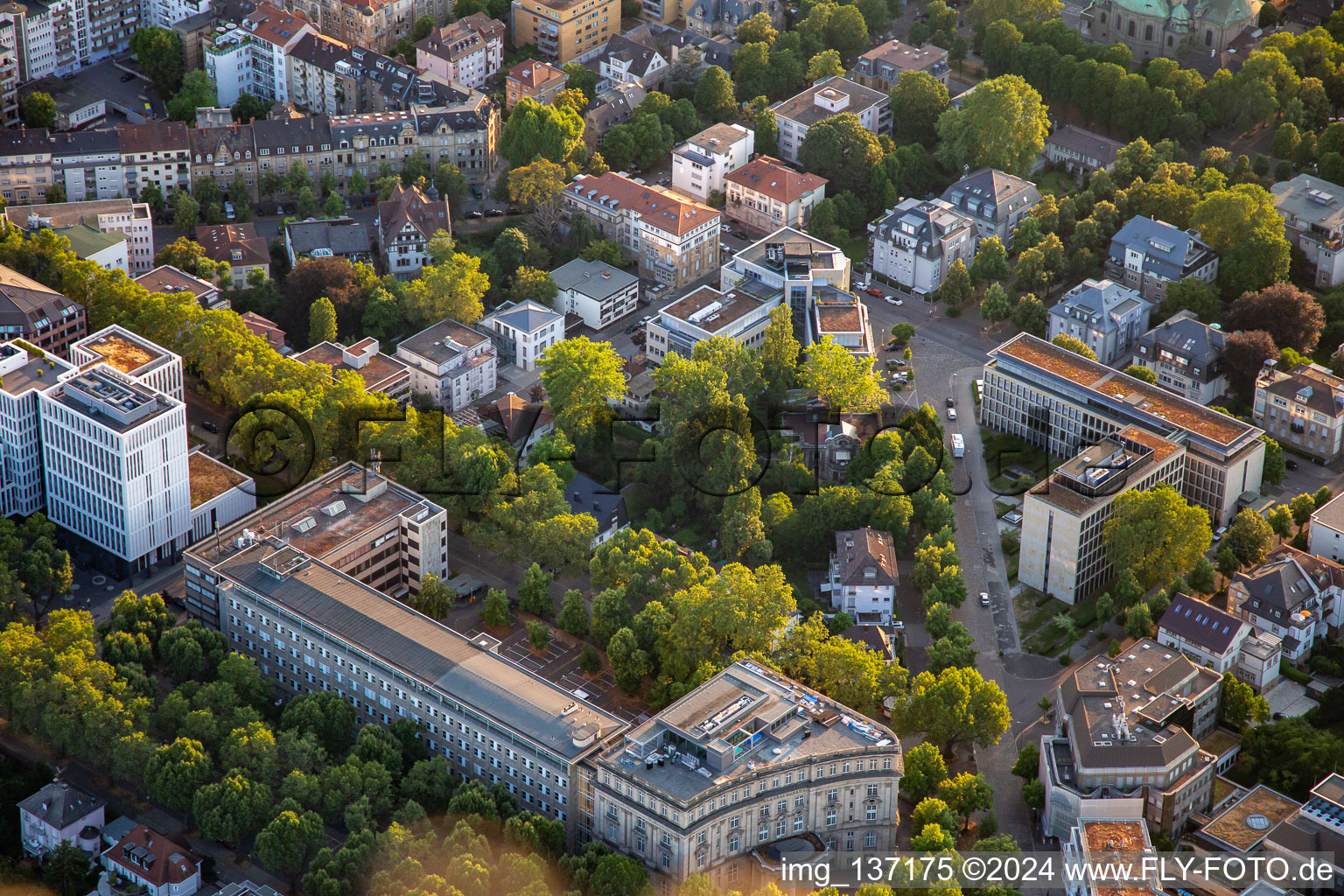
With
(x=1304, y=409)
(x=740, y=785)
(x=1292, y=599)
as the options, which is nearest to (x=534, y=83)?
(x=1304, y=409)

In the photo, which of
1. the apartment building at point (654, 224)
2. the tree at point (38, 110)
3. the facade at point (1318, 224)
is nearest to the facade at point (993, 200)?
the facade at point (1318, 224)

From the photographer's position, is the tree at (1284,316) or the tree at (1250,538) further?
the tree at (1284,316)

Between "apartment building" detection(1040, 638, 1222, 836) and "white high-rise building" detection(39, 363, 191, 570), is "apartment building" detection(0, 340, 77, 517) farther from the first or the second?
"apartment building" detection(1040, 638, 1222, 836)

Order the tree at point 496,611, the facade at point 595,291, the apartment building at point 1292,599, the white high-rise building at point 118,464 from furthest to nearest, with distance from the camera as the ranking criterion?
the facade at point 595,291
the tree at point 496,611
the white high-rise building at point 118,464
the apartment building at point 1292,599

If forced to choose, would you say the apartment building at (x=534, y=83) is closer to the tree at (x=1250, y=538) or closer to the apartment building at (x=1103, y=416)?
the apartment building at (x=1103, y=416)

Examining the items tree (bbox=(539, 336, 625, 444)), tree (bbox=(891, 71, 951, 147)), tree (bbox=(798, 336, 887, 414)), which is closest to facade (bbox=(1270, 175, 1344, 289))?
tree (bbox=(891, 71, 951, 147))

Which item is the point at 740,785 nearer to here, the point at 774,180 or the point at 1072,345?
the point at 1072,345
